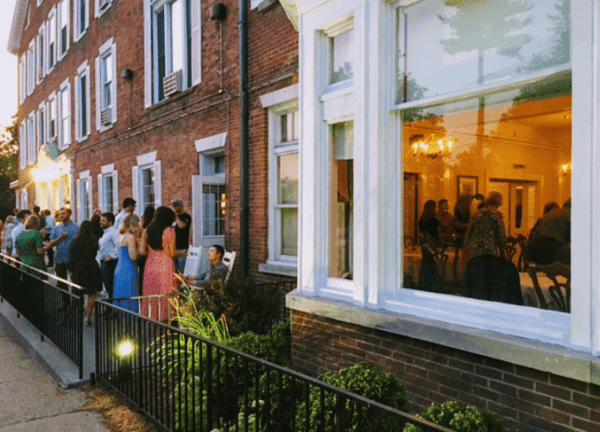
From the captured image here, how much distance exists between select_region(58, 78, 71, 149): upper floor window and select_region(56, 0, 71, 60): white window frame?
1.22 m

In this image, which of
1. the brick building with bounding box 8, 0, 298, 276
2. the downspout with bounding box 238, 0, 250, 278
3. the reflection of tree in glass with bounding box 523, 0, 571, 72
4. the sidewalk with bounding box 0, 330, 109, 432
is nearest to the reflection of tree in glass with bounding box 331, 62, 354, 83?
the reflection of tree in glass with bounding box 523, 0, 571, 72

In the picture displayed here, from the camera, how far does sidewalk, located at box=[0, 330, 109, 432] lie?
15.7 ft

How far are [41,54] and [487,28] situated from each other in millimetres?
24285

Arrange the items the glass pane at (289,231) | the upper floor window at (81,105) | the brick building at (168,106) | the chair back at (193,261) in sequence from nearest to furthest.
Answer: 1. the glass pane at (289,231)
2. the brick building at (168,106)
3. the chair back at (193,261)
4. the upper floor window at (81,105)

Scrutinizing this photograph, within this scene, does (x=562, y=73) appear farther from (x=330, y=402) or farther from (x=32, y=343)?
(x=32, y=343)

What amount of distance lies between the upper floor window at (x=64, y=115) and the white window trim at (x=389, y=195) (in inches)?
654

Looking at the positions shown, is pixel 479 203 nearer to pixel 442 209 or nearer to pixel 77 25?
pixel 442 209

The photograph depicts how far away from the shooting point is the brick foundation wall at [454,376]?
328cm

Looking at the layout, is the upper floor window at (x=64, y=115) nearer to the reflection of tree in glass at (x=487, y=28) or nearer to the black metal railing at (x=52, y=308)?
the black metal railing at (x=52, y=308)

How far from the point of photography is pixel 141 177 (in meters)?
13.7

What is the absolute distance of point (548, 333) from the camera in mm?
3471

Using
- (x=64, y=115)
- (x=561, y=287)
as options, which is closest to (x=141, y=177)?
(x=64, y=115)

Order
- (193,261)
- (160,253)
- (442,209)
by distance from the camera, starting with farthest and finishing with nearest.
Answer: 1. (193,261)
2. (160,253)
3. (442,209)

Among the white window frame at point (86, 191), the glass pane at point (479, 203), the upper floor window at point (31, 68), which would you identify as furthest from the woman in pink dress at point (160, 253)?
the upper floor window at point (31, 68)
